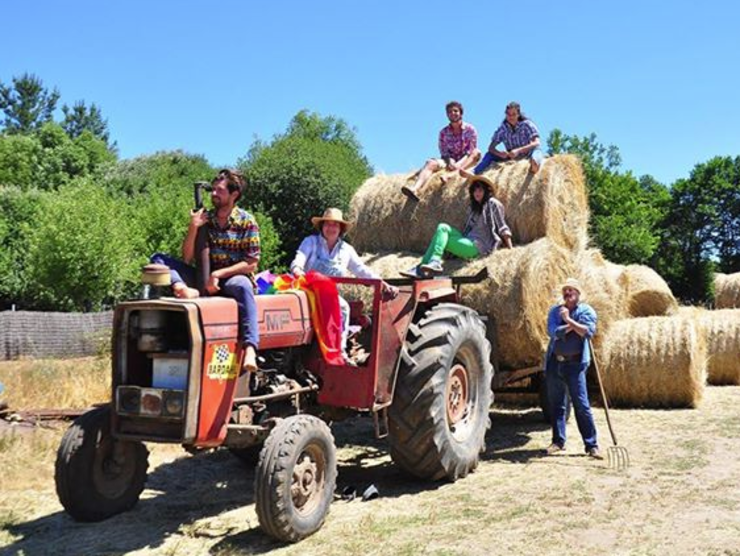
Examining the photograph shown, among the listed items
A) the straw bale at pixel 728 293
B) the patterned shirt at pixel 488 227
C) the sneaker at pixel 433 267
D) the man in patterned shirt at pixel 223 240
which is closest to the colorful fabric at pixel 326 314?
the man in patterned shirt at pixel 223 240

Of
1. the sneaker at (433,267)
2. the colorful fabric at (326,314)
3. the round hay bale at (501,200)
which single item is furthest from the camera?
the round hay bale at (501,200)

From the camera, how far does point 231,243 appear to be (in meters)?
5.31

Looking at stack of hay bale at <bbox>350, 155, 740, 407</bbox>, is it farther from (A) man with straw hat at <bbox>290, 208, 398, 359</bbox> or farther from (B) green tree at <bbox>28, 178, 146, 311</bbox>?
(B) green tree at <bbox>28, 178, 146, 311</bbox>

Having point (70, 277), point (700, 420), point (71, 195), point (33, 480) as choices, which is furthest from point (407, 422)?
point (71, 195)

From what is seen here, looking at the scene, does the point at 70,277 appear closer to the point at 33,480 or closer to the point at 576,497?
the point at 33,480

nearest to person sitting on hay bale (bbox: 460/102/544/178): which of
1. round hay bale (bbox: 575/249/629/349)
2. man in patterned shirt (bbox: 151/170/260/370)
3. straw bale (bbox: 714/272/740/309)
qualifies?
round hay bale (bbox: 575/249/629/349)

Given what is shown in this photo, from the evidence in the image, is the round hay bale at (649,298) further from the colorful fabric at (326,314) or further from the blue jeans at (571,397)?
the colorful fabric at (326,314)

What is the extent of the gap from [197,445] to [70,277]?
20388 millimetres

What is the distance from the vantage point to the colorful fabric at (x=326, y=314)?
566 cm

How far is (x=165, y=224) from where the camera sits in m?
27.9

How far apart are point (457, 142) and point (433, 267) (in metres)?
2.56

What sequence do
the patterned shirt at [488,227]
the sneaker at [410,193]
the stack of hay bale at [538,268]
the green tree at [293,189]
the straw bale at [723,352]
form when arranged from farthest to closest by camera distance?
1. the green tree at [293,189]
2. the straw bale at [723,352]
3. the sneaker at [410,193]
4. the patterned shirt at [488,227]
5. the stack of hay bale at [538,268]

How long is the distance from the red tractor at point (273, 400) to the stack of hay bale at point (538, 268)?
1.18 meters

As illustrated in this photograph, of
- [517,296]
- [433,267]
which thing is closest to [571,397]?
[517,296]
